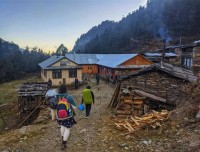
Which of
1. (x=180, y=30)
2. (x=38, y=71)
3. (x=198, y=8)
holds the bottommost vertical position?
(x=38, y=71)

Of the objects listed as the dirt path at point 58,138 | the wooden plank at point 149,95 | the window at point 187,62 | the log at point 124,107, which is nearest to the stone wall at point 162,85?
the wooden plank at point 149,95

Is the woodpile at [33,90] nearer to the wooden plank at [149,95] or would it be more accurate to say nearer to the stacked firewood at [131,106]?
the stacked firewood at [131,106]

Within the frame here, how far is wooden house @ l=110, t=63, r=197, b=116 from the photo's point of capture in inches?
502

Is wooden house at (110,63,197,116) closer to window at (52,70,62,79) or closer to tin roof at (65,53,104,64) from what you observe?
window at (52,70,62,79)

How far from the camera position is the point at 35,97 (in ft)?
64.0

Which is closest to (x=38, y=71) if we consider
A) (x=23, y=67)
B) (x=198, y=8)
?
(x=23, y=67)

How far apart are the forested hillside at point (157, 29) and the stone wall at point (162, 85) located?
2217 inches

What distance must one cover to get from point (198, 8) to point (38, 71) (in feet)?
180

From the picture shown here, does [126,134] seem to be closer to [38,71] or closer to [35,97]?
[35,97]

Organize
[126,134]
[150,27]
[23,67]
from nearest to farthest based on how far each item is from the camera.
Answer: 1. [126,134]
2. [23,67]
3. [150,27]

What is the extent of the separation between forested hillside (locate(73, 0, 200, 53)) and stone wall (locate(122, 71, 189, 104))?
56321 millimetres

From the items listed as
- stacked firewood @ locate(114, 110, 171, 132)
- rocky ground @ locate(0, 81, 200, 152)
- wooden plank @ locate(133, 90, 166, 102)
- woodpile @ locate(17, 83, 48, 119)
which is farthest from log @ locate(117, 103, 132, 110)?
woodpile @ locate(17, 83, 48, 119)

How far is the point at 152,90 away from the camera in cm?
1420

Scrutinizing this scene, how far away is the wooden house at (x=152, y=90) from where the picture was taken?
12760 millimetres
